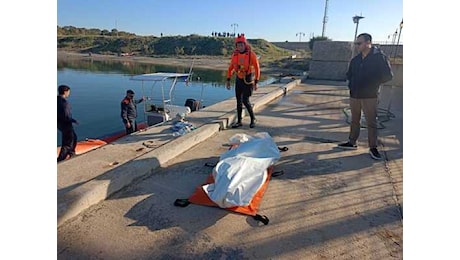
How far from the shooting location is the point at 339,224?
8.80ft

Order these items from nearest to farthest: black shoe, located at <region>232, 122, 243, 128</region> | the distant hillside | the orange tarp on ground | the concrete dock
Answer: the concrete dock → the orange tarp on ground → black shoe, located at <region>232, 122, 243, 128</region> → the distant hillside

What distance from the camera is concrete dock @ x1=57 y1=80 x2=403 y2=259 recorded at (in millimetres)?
2334

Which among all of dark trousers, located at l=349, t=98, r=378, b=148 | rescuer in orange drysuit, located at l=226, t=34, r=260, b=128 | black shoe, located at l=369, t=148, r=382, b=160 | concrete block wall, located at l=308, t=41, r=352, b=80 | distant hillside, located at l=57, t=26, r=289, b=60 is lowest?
black shoe, located at l=369, t=148, r=382, b=160

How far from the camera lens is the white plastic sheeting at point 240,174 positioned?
285cm

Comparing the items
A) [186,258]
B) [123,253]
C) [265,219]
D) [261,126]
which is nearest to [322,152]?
[261,126]

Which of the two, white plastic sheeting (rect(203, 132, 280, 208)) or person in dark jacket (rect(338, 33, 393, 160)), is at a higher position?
person in dark jacket (rect(338, 33, 393, 160))

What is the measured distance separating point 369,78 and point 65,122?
521 centimetres

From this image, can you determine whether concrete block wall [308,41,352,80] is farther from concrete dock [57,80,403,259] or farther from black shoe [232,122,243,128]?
concrete dock [57,80,403,259]

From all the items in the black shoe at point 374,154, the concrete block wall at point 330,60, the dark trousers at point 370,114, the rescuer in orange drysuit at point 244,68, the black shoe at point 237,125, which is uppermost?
the concrete block wall at point 330,60

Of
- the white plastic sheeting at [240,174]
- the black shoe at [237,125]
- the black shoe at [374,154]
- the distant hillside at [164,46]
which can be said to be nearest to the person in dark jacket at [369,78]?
the black shoe at [374,154]

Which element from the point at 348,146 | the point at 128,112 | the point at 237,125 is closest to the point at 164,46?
the point at 128,112

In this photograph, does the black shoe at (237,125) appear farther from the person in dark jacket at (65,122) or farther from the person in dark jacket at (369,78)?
the person in dark jacket at (65,122)

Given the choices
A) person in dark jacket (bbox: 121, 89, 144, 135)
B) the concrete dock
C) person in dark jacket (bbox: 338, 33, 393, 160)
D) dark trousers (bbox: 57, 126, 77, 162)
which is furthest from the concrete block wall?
dark trousers (bbox: 57, 126, 77, 162)

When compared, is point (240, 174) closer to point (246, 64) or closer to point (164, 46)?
point (246, 64)
